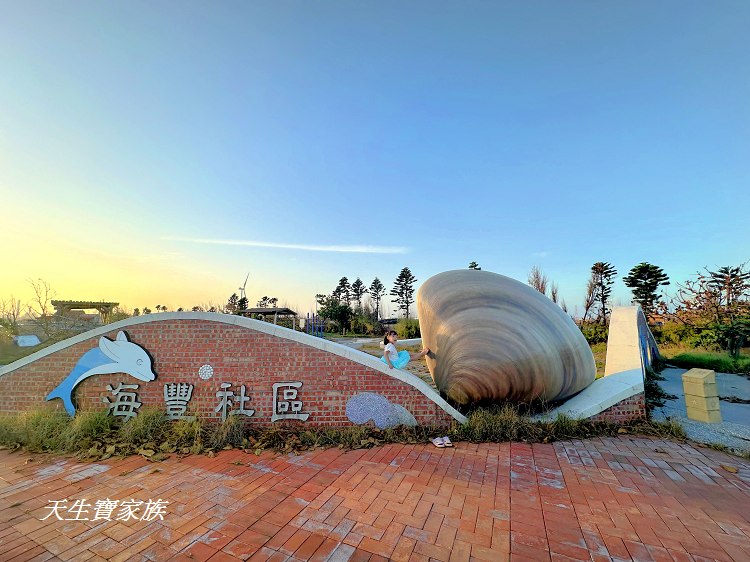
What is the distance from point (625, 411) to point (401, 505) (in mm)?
3955

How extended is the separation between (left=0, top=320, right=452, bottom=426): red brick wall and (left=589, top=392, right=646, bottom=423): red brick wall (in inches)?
91.2

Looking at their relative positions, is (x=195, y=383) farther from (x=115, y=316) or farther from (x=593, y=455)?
(x=115, y=316)

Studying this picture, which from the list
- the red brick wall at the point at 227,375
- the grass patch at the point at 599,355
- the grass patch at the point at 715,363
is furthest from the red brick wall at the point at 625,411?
the grass patch at the point at 715,363

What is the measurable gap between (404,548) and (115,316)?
17766 mm

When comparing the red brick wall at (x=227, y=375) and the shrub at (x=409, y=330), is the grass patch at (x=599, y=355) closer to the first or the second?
the red brick wall at (x=227, y=375)

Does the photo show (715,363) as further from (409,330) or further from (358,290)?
(358,290)

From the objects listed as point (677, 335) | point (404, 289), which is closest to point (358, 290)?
point (404, 289)

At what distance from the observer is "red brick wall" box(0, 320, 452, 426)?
16.2 feet

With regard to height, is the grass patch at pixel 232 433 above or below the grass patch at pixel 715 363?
below

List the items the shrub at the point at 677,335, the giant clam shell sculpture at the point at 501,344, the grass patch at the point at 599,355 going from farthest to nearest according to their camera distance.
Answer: the shrub at the point at 677,335 < the grass patch at the point at 599,355 < the giant clam shell sculpture at the point at 501,344

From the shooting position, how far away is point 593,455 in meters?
4.07

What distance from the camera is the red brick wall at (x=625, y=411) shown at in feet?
16.4

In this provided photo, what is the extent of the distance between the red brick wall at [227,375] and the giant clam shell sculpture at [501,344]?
909 millimetres

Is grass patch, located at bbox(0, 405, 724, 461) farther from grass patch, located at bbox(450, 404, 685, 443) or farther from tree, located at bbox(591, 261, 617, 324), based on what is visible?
tree, located at bbox(591, 261, 617, 324)
